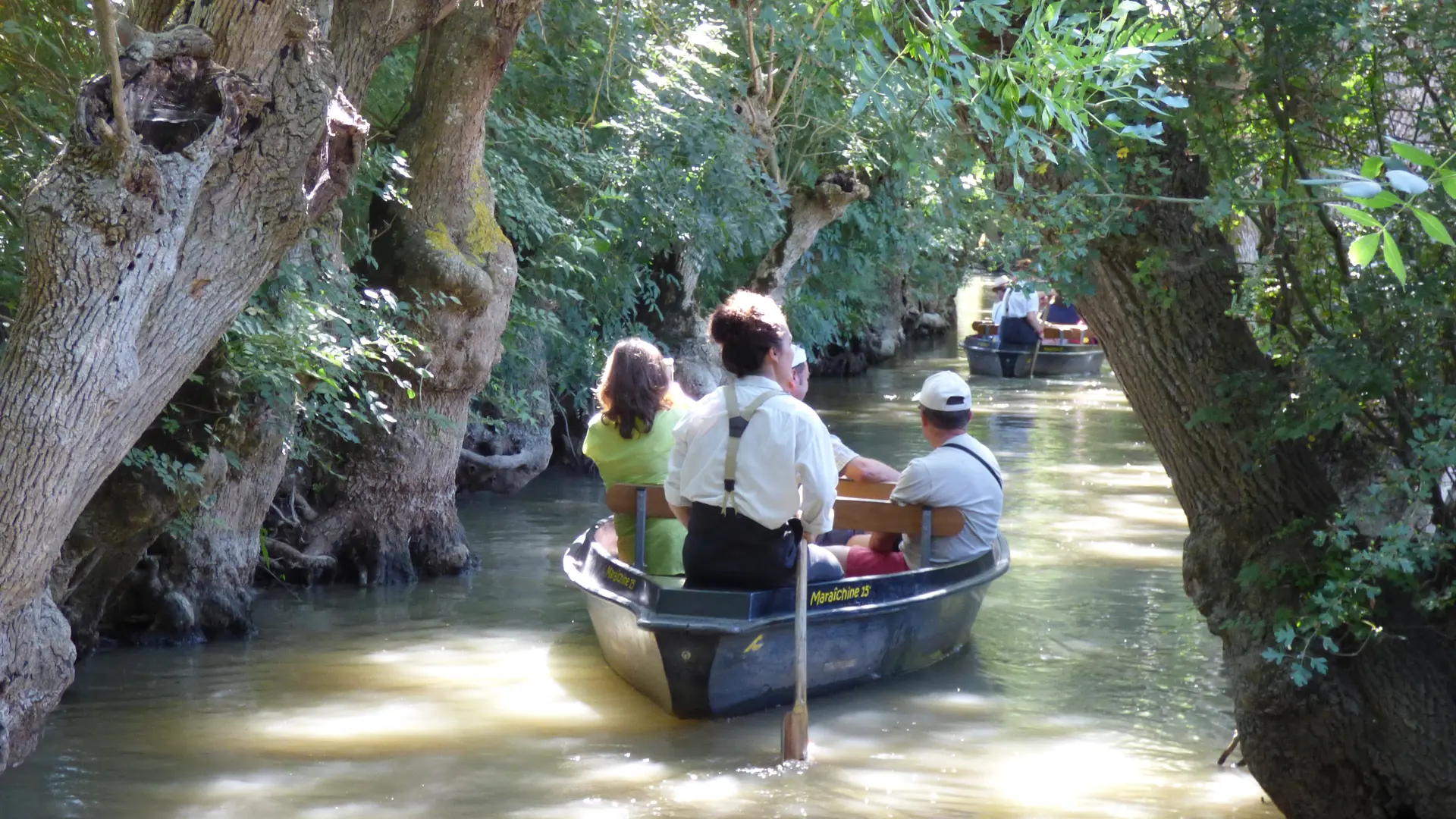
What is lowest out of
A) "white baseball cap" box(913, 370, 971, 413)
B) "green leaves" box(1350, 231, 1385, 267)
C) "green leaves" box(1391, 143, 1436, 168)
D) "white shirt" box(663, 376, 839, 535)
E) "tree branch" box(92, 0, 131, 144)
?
"white shirt" box(663, 376, 839, 535)

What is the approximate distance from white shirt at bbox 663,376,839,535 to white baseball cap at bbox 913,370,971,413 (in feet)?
5.67

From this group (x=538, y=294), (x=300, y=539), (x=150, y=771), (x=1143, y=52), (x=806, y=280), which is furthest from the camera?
(x=806, y=280)

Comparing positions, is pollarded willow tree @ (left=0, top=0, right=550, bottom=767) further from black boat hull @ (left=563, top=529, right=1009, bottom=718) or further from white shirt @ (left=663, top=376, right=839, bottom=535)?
black boat hull @ (left=563, top=529, right=1009, bottom=718)

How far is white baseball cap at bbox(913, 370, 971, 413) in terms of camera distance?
26.7ft

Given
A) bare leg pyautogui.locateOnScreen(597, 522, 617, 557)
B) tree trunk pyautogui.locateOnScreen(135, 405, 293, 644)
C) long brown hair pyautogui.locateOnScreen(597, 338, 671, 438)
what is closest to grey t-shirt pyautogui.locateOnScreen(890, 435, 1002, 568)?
long brown hair pyautogui.locateOnScreen(597, 338, 671, 438)

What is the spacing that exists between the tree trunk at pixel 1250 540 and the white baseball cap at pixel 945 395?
245 centimetres

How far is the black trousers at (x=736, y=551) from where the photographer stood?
6.86 metres

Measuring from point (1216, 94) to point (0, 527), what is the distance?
4.41 metres

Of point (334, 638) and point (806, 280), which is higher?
point (806, 280)

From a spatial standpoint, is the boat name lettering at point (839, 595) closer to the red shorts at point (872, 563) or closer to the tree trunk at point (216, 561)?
the red shorts at point (872, 563)

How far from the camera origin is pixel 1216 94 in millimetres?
5102

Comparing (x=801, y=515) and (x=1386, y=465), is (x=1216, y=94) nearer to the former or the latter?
(x=1386, y=465)

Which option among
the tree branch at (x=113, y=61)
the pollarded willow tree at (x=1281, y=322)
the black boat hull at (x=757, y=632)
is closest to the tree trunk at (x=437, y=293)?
the black boat hull at (x=757, y=632)

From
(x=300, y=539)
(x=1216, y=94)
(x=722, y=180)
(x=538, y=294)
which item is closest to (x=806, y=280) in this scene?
(x=722, y=180)
